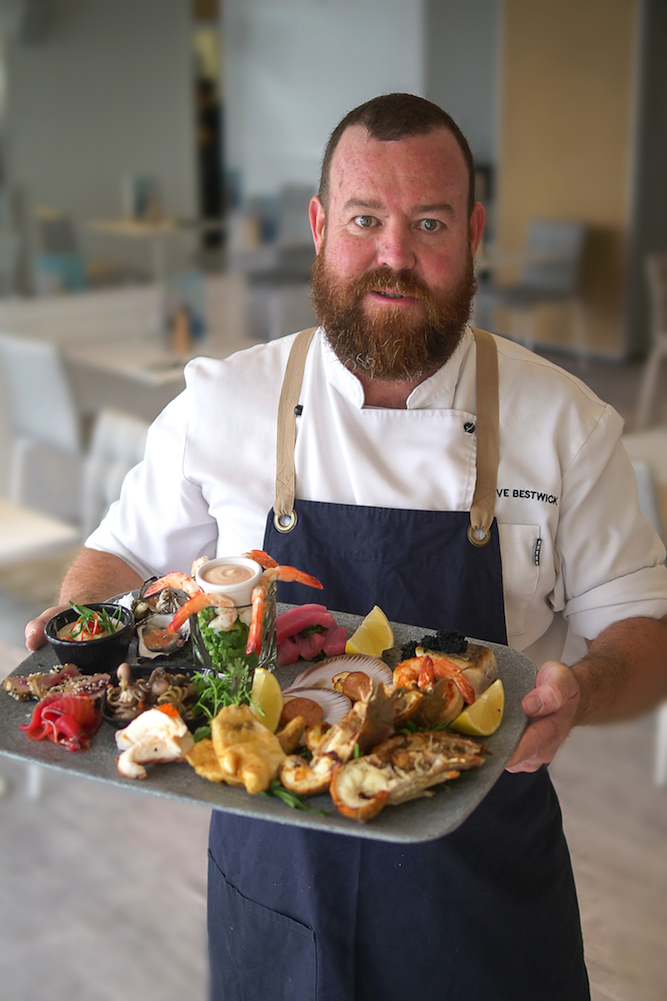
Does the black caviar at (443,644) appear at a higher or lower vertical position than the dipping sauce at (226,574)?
lower

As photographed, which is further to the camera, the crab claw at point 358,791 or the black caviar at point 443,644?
the black caviar at point 443,644

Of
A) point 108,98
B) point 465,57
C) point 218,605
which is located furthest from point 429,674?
point 108,98

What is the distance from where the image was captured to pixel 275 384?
935 millimetres

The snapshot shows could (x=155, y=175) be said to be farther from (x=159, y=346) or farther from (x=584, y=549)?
(x=584, y=549)

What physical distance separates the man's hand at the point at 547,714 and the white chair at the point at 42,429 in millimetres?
1738

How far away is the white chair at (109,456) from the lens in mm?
2154

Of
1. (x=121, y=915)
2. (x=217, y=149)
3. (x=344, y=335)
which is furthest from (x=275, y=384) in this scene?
(x=217, y=149)

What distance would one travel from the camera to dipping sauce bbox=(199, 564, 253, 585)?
A: 0.69 metres

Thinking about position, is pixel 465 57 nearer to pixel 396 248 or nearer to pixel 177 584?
pixel 396 248

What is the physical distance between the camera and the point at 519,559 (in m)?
0.86

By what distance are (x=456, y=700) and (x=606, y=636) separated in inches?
9.4

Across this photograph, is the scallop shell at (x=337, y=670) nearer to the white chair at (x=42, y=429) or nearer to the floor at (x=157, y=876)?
the floor at (x=157, y=876)

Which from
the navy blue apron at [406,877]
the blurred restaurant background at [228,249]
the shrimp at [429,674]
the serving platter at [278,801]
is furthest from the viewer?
the blurred restaurant background at [228,249]

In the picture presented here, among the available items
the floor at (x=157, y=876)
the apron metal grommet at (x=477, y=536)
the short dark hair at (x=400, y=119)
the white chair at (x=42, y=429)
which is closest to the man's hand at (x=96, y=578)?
the apron metal grommet at (x=477, y=536)
